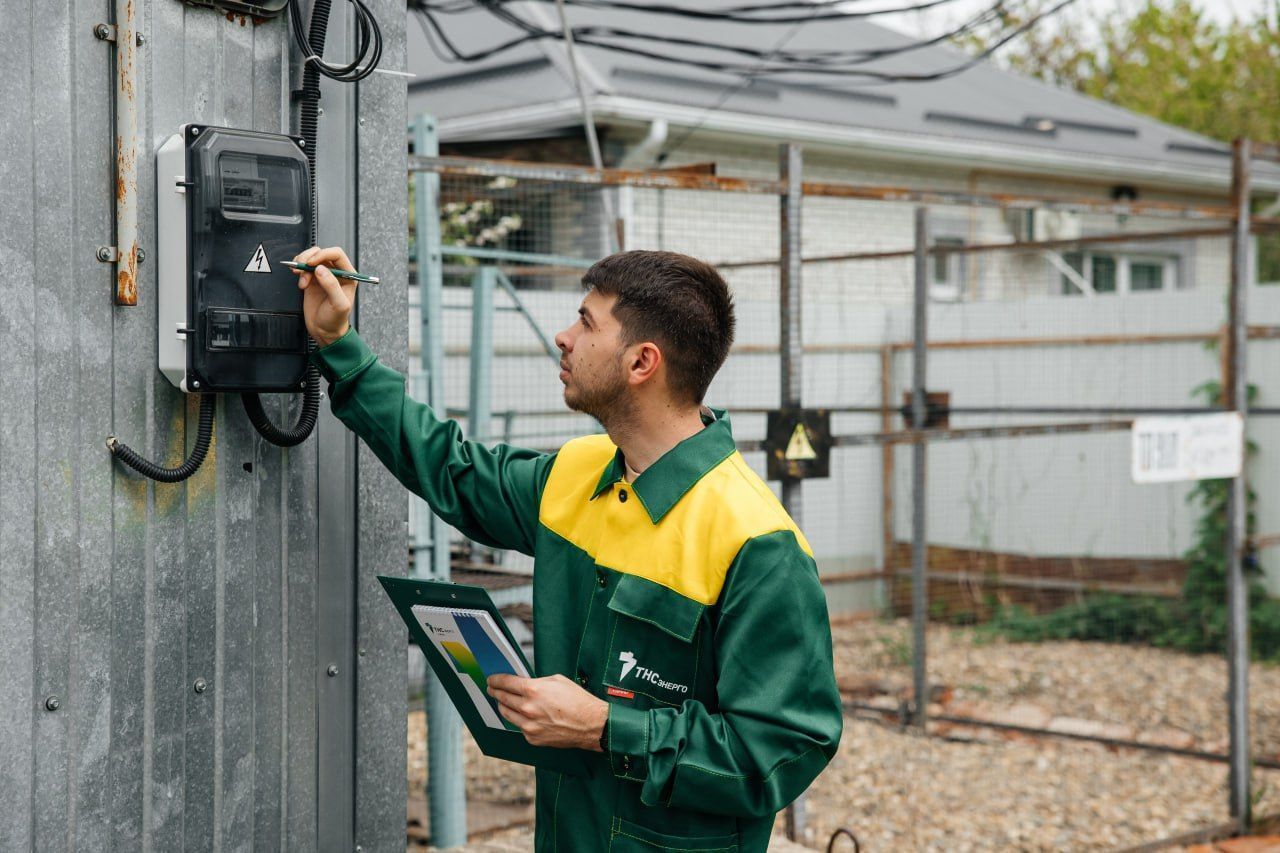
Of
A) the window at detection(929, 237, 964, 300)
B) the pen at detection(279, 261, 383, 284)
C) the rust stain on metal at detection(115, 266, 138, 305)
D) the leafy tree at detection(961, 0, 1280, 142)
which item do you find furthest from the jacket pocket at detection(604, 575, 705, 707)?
the leafy tree at detection(961, 0, 1280, 142)

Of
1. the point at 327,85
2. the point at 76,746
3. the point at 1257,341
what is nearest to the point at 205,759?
the point at 76,746

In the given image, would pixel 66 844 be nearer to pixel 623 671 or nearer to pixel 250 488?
pixel 250 488

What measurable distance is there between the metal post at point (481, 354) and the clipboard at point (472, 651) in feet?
8.93

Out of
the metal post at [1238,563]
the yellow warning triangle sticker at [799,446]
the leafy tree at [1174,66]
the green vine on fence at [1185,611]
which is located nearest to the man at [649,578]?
the yellow warning triangle sticker at [799,446]

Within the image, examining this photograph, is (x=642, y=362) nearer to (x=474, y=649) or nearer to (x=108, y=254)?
(x=474, y=649)

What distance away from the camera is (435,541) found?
471 centimetres

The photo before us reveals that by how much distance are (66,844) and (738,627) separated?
43.2 inches

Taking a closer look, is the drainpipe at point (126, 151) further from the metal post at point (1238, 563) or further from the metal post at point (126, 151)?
the metal post at point (1238, 563)

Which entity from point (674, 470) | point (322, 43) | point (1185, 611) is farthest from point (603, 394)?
point (1185, 611)

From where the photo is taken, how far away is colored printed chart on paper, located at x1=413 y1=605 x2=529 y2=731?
86.1 inches

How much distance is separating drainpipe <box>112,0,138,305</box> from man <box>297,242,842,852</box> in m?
0.28

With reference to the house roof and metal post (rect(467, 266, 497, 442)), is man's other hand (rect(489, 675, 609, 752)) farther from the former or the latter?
the house roof

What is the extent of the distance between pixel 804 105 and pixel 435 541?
708 cm

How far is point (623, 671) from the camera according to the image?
2311 mm
